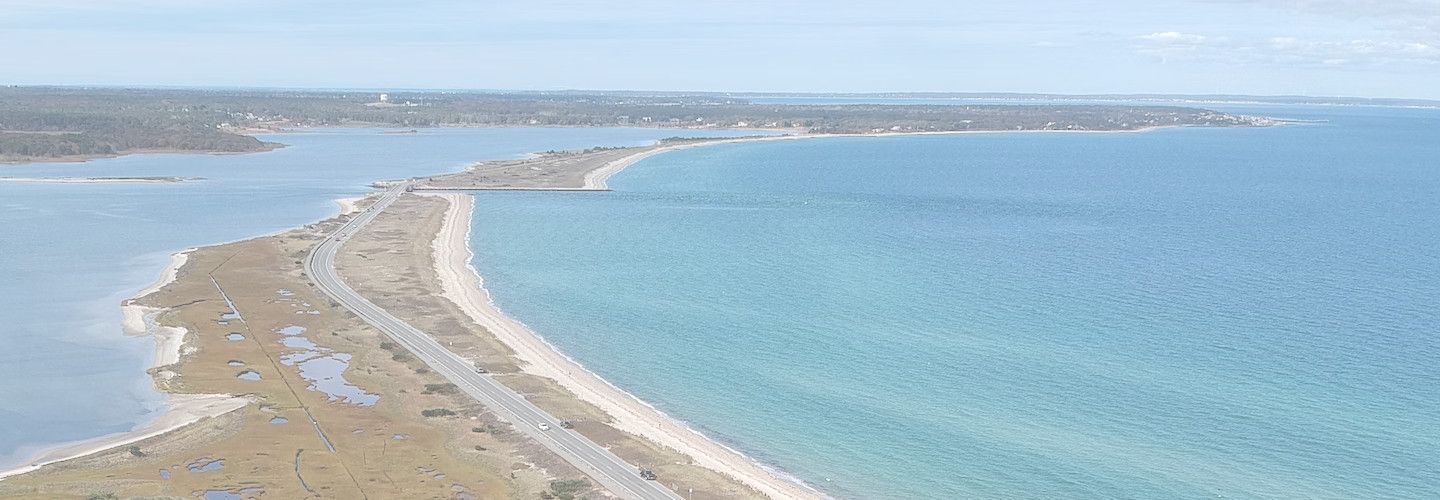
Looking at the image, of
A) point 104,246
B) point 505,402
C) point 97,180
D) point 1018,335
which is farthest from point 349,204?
point 1018,335

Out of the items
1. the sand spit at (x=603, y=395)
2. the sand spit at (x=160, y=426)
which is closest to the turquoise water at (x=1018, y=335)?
the sand spit at (x=603, y=395)

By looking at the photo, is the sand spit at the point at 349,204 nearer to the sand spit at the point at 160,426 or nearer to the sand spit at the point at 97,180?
the sand spit at the point at 97,180

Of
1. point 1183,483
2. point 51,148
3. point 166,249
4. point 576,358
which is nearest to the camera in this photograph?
point 1183,483

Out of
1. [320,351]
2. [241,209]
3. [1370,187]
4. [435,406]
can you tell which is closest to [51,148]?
[241,209]

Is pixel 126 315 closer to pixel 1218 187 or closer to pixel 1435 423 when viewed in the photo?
pixel 1435 423

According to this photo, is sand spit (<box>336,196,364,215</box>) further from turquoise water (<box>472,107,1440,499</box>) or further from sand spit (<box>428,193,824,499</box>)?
sand spit (<box>428,193,824,499</box>)
